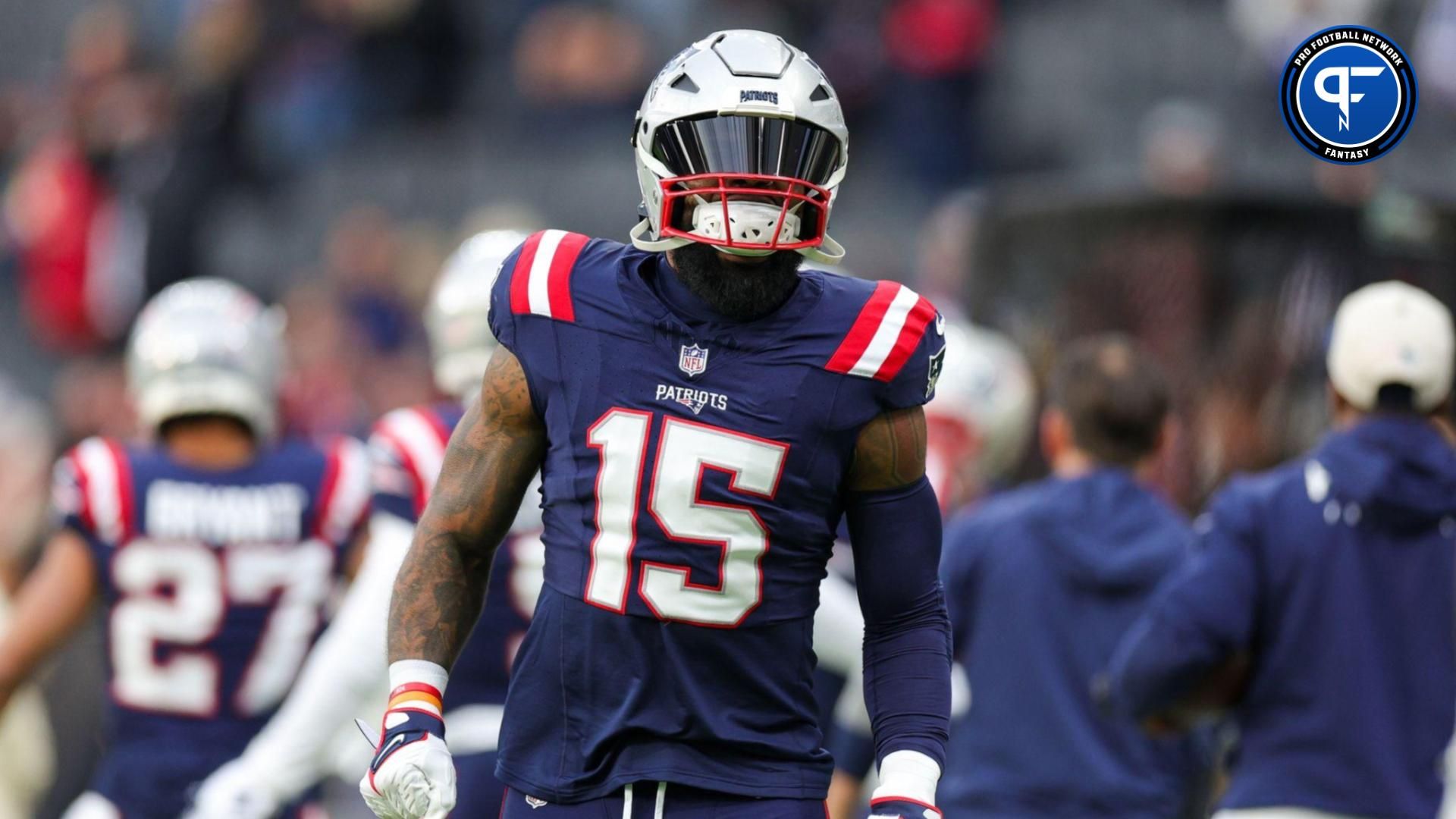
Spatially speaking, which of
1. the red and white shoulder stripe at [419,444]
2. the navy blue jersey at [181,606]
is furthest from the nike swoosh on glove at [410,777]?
the navy blue jersey at [181,606]

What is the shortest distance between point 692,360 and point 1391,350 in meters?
2.31

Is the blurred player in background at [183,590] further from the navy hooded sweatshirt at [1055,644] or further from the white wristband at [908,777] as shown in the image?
the white wristband at [908,777]

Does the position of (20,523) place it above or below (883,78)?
below

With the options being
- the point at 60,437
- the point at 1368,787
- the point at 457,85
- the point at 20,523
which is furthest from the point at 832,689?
the point at 457,85

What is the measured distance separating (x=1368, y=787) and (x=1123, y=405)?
1196 millimetres

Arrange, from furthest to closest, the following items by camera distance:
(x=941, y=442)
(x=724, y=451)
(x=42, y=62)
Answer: (x=42, y=62), (x=941, y=442), (x=724, y=451)

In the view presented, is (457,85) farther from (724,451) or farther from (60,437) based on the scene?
(724,451)

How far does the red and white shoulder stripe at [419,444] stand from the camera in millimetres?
5309

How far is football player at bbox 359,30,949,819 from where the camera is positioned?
12.0 ft

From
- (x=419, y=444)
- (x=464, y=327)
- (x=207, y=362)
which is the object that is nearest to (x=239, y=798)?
(x=419, y=444)

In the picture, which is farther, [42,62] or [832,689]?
[42,62]

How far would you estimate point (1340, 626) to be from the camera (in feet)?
17.0

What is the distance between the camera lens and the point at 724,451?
365 cm


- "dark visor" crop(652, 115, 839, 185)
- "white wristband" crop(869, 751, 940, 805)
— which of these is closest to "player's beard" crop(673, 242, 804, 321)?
"dark visor" crop(652, 115, 839, 185)
